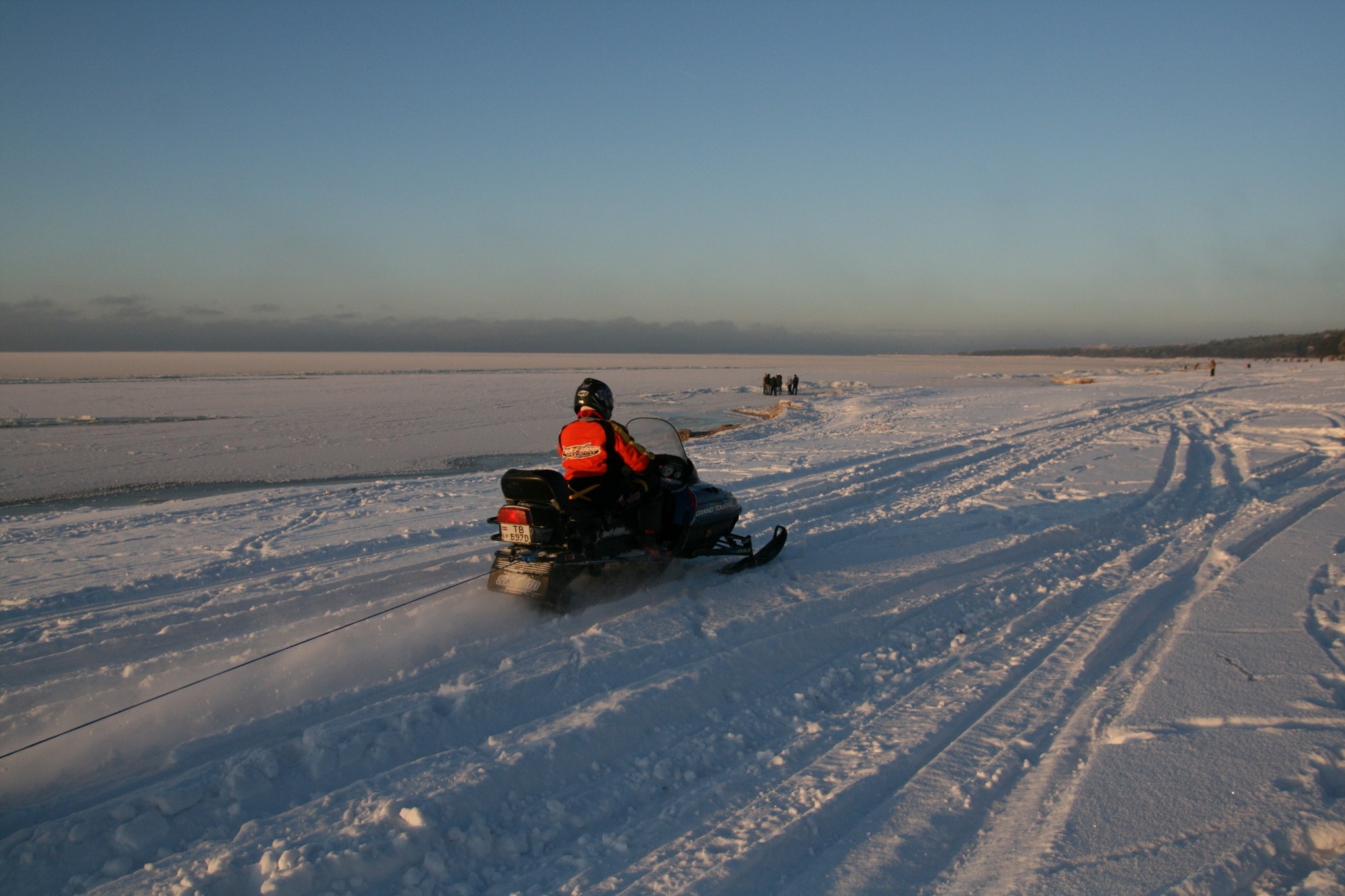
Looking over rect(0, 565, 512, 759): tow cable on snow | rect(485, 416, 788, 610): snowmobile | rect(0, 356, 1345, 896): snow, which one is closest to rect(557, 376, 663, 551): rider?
rect(485, 416, 788, 610): snowmobile

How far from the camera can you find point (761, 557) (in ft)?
20.8

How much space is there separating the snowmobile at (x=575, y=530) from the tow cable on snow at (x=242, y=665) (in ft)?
1.52

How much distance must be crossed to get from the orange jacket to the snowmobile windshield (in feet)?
2.84

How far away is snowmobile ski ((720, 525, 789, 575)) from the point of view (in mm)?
6188

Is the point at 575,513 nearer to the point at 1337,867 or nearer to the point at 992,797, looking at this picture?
the point at 992,797

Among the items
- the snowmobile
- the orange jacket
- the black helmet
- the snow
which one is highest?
the black helmet

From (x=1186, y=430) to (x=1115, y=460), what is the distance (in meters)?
4.99

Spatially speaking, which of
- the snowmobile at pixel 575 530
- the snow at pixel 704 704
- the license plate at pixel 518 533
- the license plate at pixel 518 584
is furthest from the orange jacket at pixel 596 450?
the snow at pixel 704 704

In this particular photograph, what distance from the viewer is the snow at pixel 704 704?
2762 millimetres

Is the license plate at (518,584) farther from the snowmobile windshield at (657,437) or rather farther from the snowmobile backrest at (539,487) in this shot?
the snowmobile windshield at (657,437)

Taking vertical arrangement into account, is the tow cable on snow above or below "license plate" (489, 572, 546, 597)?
below

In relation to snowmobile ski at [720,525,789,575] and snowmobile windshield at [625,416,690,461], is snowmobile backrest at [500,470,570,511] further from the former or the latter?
snowmobile ski at [720,525,789,575]

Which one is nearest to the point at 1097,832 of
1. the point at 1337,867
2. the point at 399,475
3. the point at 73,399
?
the point at 1337,867

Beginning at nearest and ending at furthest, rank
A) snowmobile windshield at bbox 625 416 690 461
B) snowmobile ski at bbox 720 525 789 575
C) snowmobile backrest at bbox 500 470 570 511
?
1. snowmobile backrest at bbox 500 470 570 511
2. snowmobile ski at bbox 720 525 789 575
3. snowmobile windshield at bbox 625 416 690 461
